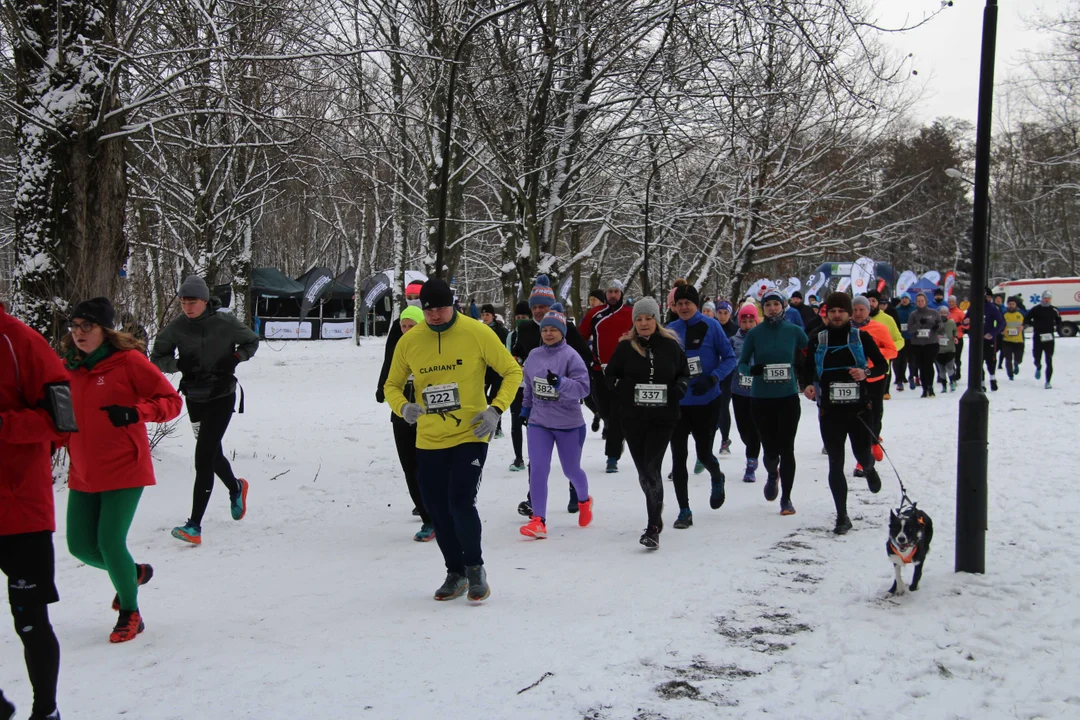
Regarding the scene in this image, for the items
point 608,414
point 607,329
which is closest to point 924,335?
point 607,329

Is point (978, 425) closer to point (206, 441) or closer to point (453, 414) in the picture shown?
point (453, 414)

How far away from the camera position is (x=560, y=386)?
7.61 metres

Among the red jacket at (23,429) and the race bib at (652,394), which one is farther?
the race bib at (652,394)

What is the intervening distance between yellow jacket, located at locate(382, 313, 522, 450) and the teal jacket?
10.8ft

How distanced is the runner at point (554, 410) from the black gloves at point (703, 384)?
1.08 meters

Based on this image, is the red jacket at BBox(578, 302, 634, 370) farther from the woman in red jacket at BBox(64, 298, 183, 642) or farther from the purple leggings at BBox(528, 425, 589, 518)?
the woman in red jacket at BBox(64, 298, 183, 642)

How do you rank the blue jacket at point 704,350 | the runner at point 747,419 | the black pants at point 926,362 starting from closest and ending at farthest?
the blue jacket at point 704,350
the runner at point 747,419
the black pants at point 926,362

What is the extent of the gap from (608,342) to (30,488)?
733cm

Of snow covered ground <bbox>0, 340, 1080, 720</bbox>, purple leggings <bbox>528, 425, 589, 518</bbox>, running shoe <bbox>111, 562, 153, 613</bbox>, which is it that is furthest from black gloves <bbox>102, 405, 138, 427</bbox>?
purple leggings <bbox>528, 425, 589, 518</bbox>

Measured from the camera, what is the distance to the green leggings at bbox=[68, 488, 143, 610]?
4.98 meters

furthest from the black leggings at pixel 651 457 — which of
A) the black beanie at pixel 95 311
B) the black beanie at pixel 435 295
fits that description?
the black beanie at pixel 95 311

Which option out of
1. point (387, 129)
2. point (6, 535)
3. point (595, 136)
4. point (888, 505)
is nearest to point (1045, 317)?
point (595, 136)

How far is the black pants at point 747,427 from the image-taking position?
10.2 meters

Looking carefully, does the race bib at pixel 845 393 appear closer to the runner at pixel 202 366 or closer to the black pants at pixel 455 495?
the black pants at pixel 455 495
